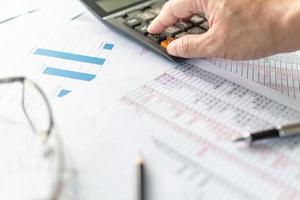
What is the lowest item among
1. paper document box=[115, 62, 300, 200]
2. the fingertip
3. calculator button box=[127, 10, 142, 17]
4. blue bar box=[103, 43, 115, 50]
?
paper document box=[115, 62, 300, 200]

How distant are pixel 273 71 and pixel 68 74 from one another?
275mm

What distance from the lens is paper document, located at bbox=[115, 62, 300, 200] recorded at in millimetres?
368

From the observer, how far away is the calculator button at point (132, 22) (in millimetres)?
583

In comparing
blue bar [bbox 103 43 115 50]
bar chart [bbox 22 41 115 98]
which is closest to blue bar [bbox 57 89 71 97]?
bar chart [bbox 22 41 115 98]

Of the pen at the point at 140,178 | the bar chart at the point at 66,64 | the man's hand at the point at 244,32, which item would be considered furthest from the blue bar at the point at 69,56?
the pen at the point at 140,178

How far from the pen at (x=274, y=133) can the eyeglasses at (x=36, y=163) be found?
0.18 meters

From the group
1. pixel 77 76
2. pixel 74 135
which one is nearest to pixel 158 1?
pixel 77 76

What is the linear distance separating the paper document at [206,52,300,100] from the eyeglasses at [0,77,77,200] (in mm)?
255

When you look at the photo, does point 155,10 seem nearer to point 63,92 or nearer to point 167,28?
point 167,28

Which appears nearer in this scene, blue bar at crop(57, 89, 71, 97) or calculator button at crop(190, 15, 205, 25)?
blue bar at crop(57, 89, 71, 97)

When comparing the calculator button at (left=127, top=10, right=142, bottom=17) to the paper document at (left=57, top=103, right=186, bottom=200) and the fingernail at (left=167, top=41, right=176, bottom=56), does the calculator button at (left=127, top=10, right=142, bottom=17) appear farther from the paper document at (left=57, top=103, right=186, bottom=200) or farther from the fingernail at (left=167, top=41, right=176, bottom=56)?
the paper document at (left=57, top=103, right=186, bottom=200)

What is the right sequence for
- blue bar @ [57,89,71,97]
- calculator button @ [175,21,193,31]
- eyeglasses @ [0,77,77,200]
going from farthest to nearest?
1. calculator button @ [175,21,193,31]
2. blue bar @ [57,89,71,97]
3. eyeglasses @ [0,77,77,200]

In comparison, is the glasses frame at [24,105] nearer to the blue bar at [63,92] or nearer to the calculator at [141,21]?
the blue bar at [63,92]

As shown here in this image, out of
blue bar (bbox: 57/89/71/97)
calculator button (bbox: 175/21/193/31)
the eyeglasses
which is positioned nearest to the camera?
the eyeglasses
